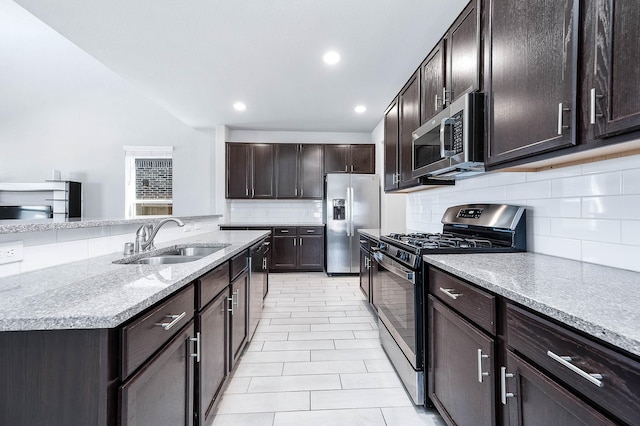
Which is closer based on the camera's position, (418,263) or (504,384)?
(504,384)

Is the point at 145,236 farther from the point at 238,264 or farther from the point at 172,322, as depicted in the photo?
the point at 172,322

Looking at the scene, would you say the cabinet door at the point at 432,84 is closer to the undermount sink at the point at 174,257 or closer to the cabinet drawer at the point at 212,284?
the cabinet drawer at the point at 212,284

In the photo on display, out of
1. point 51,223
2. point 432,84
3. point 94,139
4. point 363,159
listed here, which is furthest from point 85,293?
point 94,139

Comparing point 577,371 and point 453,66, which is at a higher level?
point 453,66

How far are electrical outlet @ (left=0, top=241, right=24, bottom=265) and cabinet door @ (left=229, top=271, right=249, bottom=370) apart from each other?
1.00 metres

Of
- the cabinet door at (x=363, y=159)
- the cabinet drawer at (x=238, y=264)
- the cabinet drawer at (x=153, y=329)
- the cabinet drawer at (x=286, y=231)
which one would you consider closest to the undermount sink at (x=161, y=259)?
the cabinet drawer at (x=238, y=264)

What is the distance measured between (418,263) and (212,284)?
110 centimetres

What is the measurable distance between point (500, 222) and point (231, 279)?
1701mm

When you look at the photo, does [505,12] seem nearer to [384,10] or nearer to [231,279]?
[384,10]

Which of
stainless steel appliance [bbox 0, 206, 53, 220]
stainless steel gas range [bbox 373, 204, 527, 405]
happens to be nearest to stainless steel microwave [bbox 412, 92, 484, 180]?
stainless steel gas range [bbox 373, 204, 527, 405]

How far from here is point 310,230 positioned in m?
5.23

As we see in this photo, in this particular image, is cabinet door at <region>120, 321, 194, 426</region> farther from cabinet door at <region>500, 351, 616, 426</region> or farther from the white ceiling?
the white ceiling

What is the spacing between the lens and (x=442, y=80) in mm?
2014

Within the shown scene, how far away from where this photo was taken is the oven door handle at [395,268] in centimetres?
169
